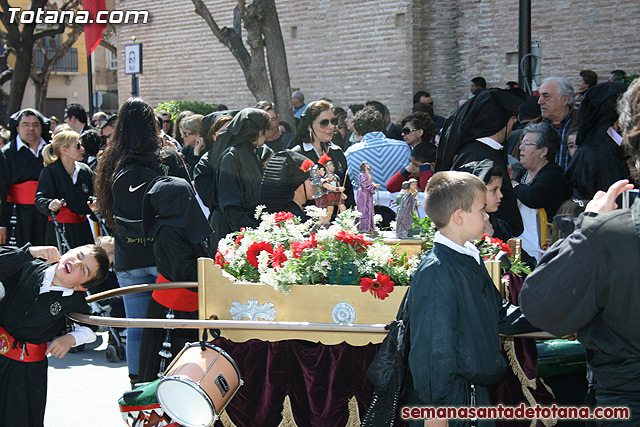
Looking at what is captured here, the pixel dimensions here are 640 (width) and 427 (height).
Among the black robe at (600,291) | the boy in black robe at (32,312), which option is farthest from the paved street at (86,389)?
the black robe at (600,291)

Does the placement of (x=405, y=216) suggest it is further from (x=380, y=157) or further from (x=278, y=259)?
(x=380, y=157)

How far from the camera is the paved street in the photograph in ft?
18.6

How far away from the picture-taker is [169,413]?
12.1 feet

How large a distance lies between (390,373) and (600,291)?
1071mm

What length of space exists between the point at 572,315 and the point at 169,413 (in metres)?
2.08

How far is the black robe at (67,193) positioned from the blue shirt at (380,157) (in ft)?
9.34

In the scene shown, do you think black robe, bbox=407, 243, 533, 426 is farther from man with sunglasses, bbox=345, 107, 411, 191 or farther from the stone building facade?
the stone building facade

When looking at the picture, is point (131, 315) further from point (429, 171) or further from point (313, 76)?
point (313, 76)

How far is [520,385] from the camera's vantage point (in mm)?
4094

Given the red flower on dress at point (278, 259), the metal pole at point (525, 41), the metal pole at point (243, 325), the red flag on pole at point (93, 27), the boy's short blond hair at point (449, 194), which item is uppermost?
the red flag on pole at point (93, 27)

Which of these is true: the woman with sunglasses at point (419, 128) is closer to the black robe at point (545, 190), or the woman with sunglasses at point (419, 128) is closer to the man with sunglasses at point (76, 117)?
the black robe at point (545, 190)

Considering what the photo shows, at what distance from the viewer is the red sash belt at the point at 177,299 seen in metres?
4.89

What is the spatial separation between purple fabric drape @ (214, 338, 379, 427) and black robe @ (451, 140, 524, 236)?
5.78 ft

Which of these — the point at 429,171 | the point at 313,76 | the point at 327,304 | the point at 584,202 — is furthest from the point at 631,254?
the point at 313,76
